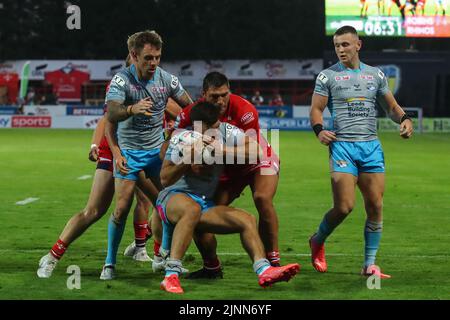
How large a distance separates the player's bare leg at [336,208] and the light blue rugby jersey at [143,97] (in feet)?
5.67

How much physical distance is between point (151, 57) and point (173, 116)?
1075 mm

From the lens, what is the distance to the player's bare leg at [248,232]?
8.02 metres

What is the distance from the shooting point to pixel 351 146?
9.38m

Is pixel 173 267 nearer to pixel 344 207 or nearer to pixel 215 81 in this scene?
pixel 215 81

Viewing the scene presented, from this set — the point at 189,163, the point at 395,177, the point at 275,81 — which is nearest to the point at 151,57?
the point at 189,163

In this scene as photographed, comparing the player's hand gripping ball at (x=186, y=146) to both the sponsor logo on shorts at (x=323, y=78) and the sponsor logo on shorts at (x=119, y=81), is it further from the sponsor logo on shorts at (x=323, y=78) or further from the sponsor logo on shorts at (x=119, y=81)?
the sponsor logo on shorts at (x=323, y=78)

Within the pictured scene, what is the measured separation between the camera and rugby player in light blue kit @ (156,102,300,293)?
27.1 feet

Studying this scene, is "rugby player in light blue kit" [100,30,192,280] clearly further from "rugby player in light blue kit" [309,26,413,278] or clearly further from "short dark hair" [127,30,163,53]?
"rugby player in light blue kit" [309,26,413,278]

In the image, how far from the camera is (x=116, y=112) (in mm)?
8797

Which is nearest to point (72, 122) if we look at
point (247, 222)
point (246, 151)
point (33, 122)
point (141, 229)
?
point (33, 122)

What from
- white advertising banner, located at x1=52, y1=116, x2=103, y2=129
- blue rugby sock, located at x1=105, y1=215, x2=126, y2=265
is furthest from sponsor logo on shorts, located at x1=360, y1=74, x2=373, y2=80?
white advertising banner, located at x1=52, y1=116, x2=103, y2=129

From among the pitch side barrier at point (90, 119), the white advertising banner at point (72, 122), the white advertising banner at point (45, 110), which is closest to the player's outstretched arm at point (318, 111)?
the pitch side barrier at point (90, 119)

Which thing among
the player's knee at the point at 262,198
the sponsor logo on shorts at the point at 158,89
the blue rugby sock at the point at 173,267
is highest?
the sponsor logo on shorts at the point at 158,89

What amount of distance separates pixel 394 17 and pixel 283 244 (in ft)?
119
